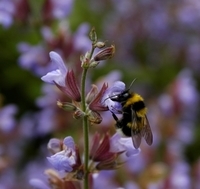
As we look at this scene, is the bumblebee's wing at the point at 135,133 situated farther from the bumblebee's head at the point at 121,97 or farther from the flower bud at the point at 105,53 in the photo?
the flower bud at the point at 105,53

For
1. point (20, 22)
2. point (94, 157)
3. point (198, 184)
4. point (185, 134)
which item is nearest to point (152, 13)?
point (185, 134)

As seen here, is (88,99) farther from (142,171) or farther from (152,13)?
(152,13)

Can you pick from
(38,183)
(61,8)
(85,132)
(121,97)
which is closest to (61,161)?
(85,132)

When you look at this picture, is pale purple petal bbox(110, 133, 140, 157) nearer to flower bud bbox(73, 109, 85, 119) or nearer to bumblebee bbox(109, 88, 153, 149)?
bumblebee bbox(109, 88, 153, 149)

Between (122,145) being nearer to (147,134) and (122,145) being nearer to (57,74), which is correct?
(147,134)

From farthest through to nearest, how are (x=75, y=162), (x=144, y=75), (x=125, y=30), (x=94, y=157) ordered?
(x=125, y=30)
(x=144, y=75)
(x=94, y=157)
(x=75, y=162)

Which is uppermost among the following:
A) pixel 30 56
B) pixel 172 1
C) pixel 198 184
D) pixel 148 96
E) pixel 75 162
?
pixel 172 1

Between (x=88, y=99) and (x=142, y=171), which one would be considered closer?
(x=88, y=99)

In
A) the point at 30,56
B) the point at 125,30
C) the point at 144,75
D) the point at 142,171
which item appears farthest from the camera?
the point at 125,30
